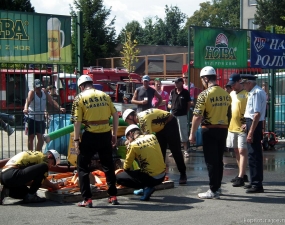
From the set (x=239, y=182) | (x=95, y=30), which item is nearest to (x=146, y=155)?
(x=239, y=182)

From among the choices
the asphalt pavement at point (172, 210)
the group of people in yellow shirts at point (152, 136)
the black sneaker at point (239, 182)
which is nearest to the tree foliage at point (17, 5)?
the group of people in yellow shirts at point (152, 136)

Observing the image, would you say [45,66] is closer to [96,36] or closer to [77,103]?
[77,103]

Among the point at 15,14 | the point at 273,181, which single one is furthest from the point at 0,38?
the point at 273,181

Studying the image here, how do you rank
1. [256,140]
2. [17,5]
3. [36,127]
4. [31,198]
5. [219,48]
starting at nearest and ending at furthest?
[31,198] → [256,140] → [36,127] → [219,48] → [17,5]

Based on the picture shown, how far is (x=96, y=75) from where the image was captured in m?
27.0

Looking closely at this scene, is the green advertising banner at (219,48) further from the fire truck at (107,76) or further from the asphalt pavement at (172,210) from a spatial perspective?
the fire truck at (107,76)

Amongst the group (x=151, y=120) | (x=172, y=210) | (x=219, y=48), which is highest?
(x=219, y=48)

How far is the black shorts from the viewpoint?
1101 cm

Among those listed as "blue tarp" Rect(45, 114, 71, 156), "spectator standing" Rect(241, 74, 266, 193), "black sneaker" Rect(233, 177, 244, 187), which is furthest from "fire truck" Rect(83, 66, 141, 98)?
"spectator standing" Rect(241, 74, 266, 193)

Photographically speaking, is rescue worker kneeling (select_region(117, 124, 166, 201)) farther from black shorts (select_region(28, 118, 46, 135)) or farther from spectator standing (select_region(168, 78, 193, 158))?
spectator standing (select_region(168, 78, 193, 158))

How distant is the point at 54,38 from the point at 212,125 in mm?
4044

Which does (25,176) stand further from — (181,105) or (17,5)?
(17,5)

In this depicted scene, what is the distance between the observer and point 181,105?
12.6 m

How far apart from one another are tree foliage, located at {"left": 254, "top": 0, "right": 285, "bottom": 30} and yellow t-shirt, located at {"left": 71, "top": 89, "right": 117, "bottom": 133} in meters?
47.0
